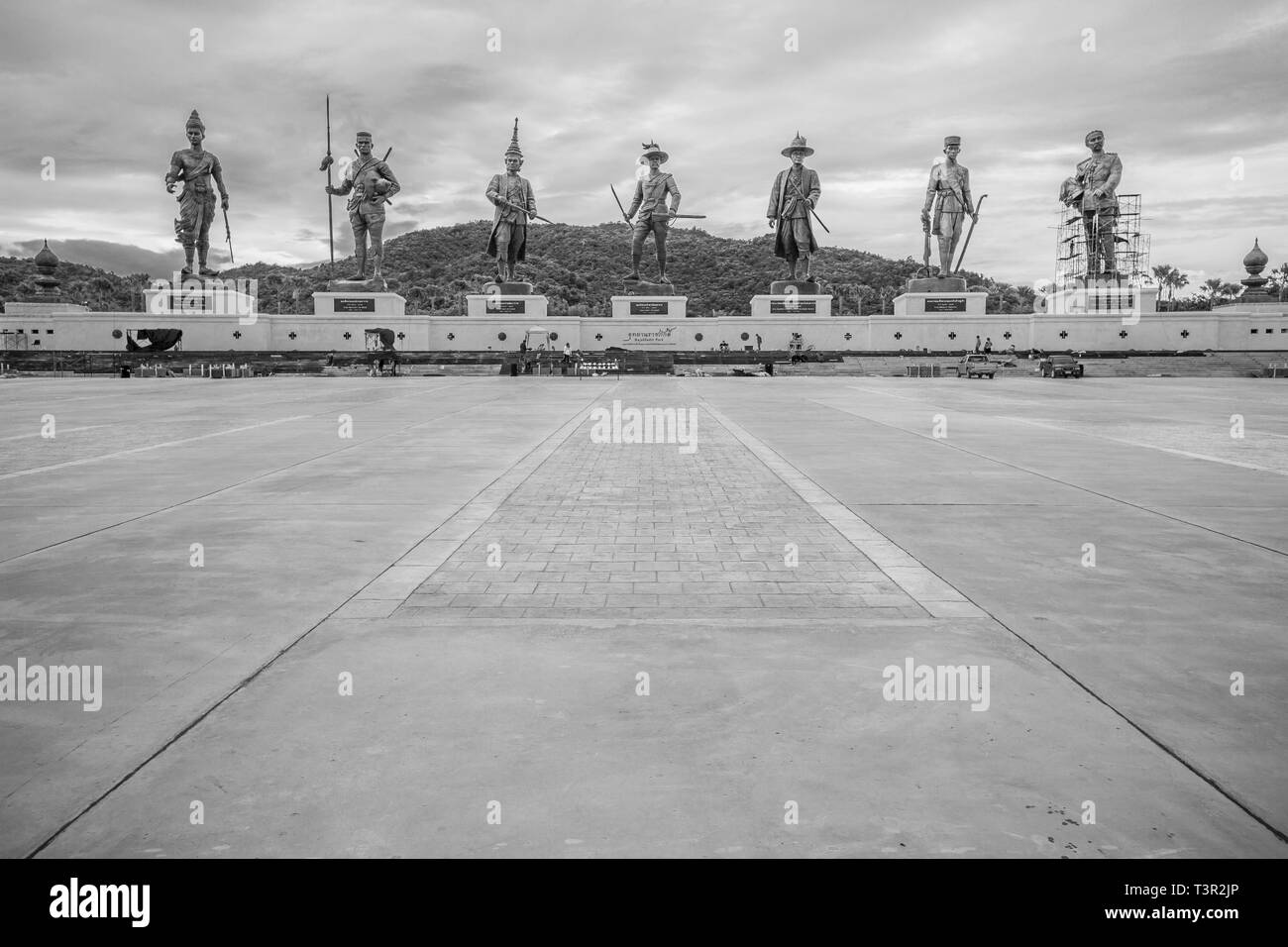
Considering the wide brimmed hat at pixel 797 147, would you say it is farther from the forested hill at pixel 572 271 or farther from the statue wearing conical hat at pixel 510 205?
the forested hill at pixel 572 271

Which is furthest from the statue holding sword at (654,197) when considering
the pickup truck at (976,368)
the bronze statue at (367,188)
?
the pickup truck at (976,368)

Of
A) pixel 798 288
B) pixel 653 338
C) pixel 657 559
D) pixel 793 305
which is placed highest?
pixel 798 288

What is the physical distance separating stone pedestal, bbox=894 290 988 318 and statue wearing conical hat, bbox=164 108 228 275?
117 ft

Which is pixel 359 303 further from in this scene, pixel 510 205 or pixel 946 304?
pixel 946 304

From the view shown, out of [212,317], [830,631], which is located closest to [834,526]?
[830,631]

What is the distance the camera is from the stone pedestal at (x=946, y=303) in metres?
49.2

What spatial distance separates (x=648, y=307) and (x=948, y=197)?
16.0 metres

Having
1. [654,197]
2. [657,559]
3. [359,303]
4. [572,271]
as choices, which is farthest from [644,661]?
[572,271]

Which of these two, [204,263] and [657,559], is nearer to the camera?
[657,559]

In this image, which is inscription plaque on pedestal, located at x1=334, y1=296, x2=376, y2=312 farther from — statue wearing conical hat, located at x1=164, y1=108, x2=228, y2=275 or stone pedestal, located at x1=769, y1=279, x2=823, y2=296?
stone pedestal, located at x1=769, y1=279, x2=823, y2=296

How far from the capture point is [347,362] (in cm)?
4231

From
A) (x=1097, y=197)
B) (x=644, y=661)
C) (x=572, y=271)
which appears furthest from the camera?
(x=572, y=271)

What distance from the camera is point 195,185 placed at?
45.1 m

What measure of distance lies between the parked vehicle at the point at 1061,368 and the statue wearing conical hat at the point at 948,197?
1100 centimetres
